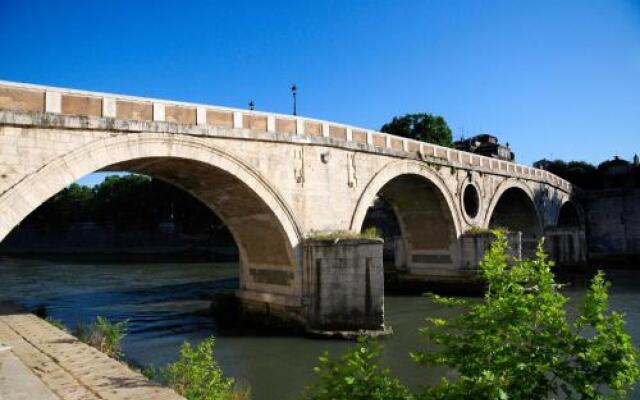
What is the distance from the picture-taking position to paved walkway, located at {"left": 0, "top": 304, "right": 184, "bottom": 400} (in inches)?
187

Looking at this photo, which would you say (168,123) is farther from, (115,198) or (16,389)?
(115,198)

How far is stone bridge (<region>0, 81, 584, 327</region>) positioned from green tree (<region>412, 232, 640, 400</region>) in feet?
24.0

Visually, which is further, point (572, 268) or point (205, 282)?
point (572, 268)

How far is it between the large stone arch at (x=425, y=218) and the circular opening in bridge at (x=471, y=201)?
197 cm

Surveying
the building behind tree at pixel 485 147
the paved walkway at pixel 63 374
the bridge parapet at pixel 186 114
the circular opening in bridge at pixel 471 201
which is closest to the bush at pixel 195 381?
the paved walkway at pixel 63 374

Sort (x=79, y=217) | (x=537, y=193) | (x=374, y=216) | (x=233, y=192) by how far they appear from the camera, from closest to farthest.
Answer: (x=233, y=192) → (x=537, y=193) → (x=374, y=216) → (x=79, y=217)

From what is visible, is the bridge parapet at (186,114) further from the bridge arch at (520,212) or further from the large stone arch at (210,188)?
the bridge arch at (520,212)

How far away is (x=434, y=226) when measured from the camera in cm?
2120

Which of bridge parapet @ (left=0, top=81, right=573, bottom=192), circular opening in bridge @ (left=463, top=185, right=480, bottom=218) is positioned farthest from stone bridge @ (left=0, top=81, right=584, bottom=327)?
circular opening in bridge @ (left=463, top=185, right=480, bottom=218)

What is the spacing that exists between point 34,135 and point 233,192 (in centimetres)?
480

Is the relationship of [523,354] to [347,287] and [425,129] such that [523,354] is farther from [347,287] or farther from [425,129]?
[425,129]

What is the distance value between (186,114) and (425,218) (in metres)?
13.4

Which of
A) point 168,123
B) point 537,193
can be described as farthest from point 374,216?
point 168,123

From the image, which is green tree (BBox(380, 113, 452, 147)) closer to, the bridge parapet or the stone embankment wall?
the stone embankment wall
